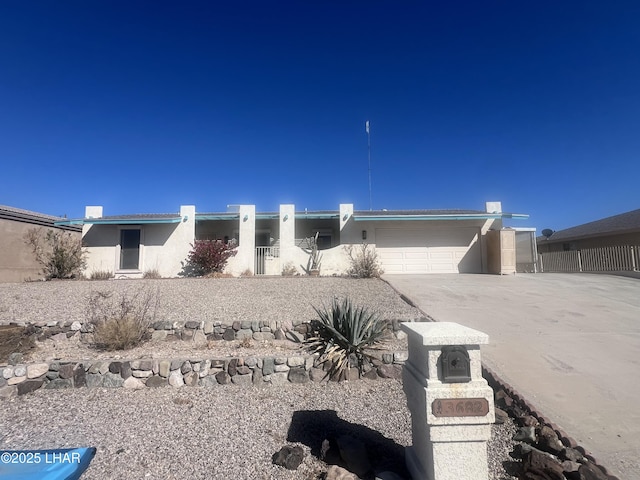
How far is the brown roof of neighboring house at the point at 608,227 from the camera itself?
21013 millimetres

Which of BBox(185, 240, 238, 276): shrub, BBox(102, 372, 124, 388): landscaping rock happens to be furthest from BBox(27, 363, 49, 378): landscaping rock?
BBox(185, 240, 238, 276): shrub

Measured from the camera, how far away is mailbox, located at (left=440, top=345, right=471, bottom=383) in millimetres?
2689

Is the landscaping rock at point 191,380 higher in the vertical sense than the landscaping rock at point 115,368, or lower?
lower

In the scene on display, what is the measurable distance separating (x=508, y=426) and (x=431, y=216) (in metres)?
14.0

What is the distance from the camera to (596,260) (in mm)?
17562

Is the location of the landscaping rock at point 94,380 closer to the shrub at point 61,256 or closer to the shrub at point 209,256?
the shrub at point 209,256

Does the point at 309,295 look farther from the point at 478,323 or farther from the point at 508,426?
the point at 508,426

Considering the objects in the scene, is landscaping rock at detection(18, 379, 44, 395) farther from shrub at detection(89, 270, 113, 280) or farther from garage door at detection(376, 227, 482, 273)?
garage door at detection(376, 227, 482, 273)

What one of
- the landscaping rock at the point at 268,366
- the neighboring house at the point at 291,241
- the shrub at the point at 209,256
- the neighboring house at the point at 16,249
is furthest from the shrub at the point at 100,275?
the landscaping rock at the point at 268,366

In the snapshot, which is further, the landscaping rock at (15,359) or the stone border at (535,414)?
the landscaping rock at (15,359)

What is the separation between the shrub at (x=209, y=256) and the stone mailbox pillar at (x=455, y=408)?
13892 millimetres

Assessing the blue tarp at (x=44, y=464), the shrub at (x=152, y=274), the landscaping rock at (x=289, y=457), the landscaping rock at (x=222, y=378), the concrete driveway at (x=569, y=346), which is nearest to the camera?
the blue tarp at (x=44, y=464)

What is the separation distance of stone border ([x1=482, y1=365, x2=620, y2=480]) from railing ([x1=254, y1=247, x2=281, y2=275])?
12.6 m

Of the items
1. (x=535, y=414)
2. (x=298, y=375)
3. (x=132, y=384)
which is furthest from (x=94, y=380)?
(x=535, y=414)
